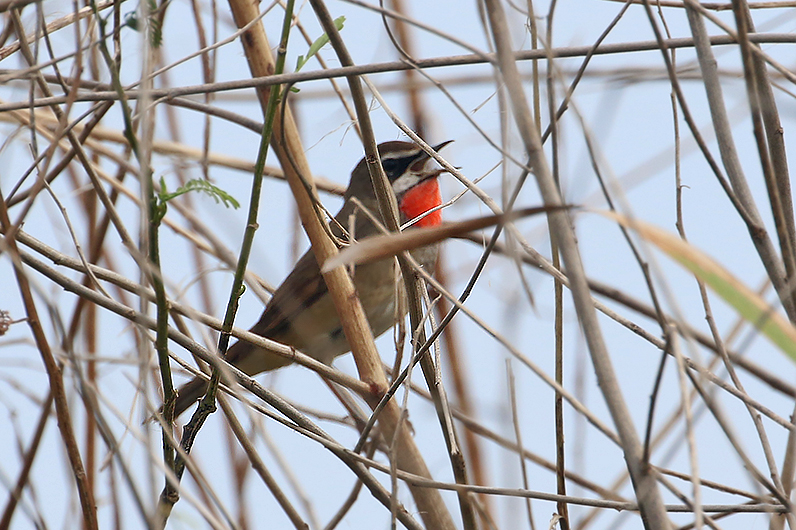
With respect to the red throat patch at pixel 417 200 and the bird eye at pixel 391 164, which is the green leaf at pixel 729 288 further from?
the bird eye at pixel 391 164

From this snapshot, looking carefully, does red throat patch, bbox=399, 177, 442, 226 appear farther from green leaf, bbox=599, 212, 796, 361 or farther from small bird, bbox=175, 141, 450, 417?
green leaf, bbox=599, 212, 796, 361

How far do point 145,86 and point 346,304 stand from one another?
142 centimetres

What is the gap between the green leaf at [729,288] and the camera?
1.02 meters

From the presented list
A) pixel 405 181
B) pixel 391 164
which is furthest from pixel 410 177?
pixel 391 164

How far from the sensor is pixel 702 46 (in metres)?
1.50

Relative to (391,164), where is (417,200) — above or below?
below

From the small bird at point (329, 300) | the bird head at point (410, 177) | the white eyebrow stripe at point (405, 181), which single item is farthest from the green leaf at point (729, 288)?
the white eyebrow stripe at point (405, 181)

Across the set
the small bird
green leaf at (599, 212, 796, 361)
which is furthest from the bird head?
green leaf at (599, 212, 796, 361)

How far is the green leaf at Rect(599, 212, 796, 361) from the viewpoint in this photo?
3.33 ft

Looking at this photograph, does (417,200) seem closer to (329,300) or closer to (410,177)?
(410,177)

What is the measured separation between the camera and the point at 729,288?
3.38 feet

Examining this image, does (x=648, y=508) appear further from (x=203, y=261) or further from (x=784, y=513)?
(x=203, y=261)

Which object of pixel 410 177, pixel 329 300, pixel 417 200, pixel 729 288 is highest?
pixel 410 177

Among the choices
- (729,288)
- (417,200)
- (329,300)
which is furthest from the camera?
(417,200)
